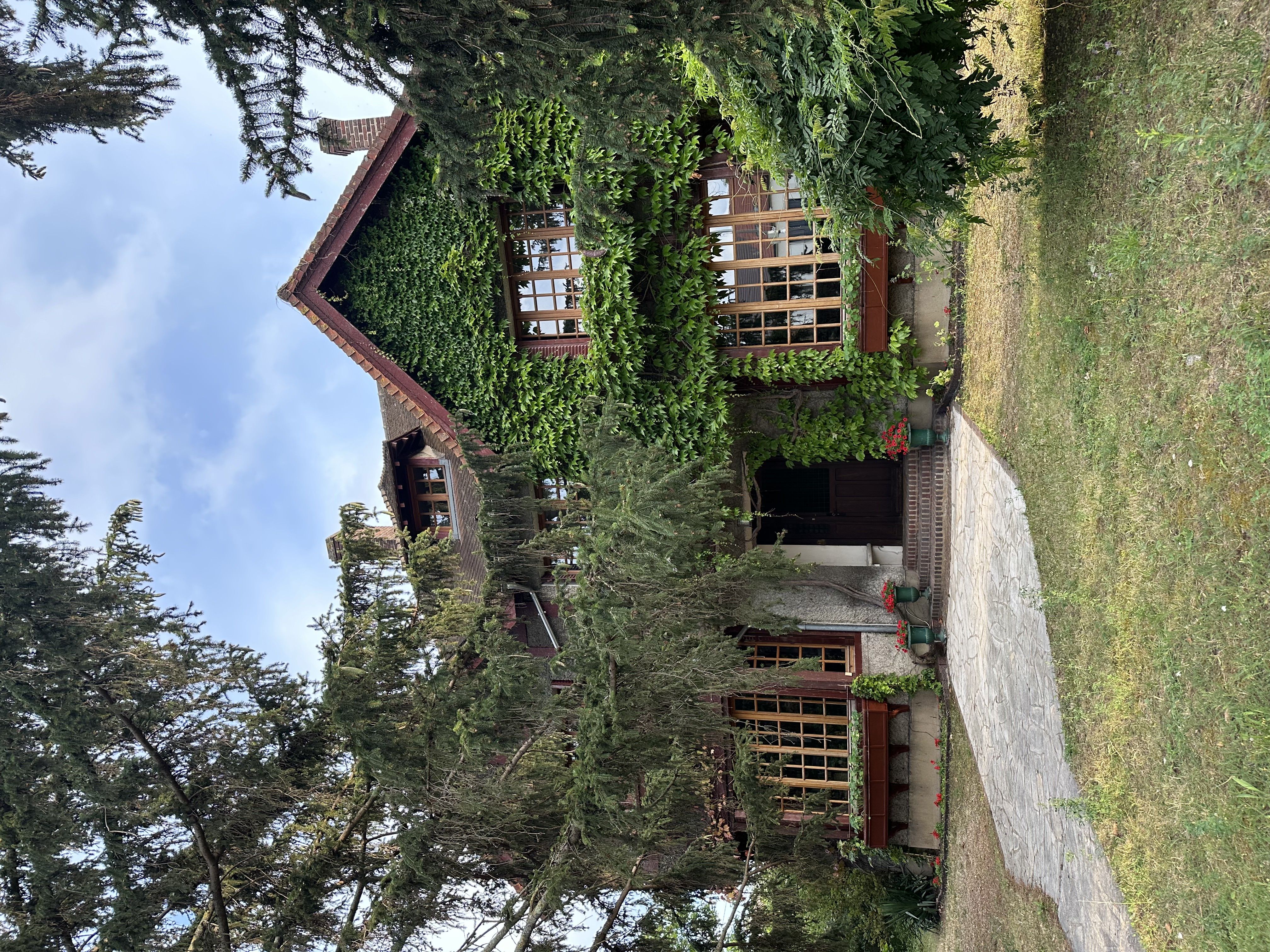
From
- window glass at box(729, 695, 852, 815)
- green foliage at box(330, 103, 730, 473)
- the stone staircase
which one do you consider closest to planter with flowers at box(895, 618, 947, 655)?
the stone staircase

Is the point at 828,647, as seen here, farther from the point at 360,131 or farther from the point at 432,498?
the point at 360,131

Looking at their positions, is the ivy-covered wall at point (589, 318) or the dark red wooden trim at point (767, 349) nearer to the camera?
the ivy-covered wall at point (589, 318)

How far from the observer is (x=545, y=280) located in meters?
13.8

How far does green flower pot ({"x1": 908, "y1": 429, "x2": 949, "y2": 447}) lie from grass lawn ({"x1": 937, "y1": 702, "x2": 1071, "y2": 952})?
4672mm

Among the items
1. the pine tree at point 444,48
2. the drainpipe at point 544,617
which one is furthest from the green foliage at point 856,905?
the pine tree at point 444,48

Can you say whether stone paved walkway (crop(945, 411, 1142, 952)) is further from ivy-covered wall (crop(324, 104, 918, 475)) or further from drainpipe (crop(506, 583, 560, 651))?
drainpipe (crop(506, 583, 560, 651))

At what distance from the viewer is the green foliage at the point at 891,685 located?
14.3 meters

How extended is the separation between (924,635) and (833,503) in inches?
124

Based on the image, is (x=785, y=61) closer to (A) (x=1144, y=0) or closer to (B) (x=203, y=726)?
(A) (x=1144, y=0)

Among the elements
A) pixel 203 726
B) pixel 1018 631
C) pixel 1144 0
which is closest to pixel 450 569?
pixel 203 726

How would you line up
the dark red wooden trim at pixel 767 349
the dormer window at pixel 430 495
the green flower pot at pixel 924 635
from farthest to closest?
1. the dormer window at pixel 430 495
2. the green flower pot at pixel 924 635
3. the dark red wooden trim at pixel 767 349

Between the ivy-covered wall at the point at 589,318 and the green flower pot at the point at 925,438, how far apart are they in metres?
0.62

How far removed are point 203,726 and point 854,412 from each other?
11.0 meters

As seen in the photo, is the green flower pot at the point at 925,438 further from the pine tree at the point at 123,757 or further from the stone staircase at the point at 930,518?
the pine tree at the point at 123,757
